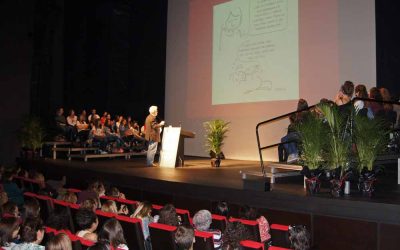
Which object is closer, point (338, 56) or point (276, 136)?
point (338, 56)

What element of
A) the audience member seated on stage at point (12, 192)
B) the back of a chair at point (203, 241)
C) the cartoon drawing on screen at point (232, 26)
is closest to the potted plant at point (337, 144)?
the back of a chair at point (203, 241)

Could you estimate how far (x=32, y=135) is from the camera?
9992 millimetres

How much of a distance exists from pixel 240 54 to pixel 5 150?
7123 millimetres

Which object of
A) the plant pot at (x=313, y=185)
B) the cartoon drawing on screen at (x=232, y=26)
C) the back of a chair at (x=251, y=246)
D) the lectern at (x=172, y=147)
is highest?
the cartoon drawing on screen at (x=232, y=26)

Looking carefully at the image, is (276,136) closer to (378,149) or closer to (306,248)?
(378,149)

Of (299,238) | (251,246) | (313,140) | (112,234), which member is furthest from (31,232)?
(313,140)

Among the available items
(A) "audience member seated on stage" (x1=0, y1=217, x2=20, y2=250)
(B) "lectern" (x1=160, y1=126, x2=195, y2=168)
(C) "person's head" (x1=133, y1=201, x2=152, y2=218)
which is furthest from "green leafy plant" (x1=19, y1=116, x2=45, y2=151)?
(A) "audience member seated on stage" (x1=0, y1=217, x2=20, y2=250)

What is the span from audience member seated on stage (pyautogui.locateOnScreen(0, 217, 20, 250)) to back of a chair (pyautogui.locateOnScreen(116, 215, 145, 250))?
779 mm

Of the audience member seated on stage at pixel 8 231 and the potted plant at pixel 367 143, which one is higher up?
the potted plant at pixel 367 143

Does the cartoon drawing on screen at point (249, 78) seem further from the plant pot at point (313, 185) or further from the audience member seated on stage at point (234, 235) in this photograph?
the audience member seated on stage at point (234, 235)

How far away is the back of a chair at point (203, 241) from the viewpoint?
2689 mm

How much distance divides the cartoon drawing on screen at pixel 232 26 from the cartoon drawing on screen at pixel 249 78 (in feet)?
2.32

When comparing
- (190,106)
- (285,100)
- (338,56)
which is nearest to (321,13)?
(338,56)

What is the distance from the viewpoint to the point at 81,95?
42.4 feet
